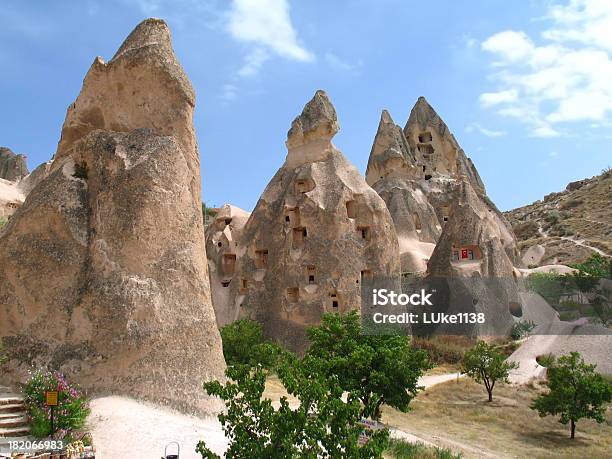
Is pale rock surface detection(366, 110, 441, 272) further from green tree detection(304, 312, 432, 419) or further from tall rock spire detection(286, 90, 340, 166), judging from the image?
green tree detection(304, 312, 432, 419)

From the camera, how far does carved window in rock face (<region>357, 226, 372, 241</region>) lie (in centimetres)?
2095

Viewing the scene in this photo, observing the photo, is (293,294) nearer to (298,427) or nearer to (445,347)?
(445,347)

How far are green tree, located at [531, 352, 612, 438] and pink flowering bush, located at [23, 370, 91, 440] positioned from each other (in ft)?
35.3

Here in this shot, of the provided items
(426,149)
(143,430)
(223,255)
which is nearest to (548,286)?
(223,255)

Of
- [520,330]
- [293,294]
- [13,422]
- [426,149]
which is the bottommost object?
[13,422]

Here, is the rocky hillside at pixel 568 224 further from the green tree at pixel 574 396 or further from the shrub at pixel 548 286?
the green tree at pixel 574 396

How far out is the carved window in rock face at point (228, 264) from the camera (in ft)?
82.8

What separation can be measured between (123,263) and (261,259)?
12809 millimetres

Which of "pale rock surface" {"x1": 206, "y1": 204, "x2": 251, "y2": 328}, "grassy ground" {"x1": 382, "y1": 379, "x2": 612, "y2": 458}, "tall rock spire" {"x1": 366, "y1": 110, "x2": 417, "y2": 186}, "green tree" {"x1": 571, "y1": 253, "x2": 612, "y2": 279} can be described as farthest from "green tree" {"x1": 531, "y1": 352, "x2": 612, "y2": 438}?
"tall rock spire" {"x1": 366, "y1": 110, "x2": 417, "y2": 186}

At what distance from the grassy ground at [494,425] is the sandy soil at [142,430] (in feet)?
18.0

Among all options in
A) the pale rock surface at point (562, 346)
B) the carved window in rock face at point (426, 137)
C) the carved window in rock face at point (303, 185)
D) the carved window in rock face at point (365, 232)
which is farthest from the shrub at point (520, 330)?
the carved window in rock face at point (426, 137)

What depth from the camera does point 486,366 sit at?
17078 millimetres

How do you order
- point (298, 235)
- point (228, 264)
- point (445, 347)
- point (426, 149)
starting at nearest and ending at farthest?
point (298, 235)
point (445, 347)
point (228, 264)
point (426, 149)

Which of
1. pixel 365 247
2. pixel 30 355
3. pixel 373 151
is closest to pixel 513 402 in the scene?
pixel 365 247
